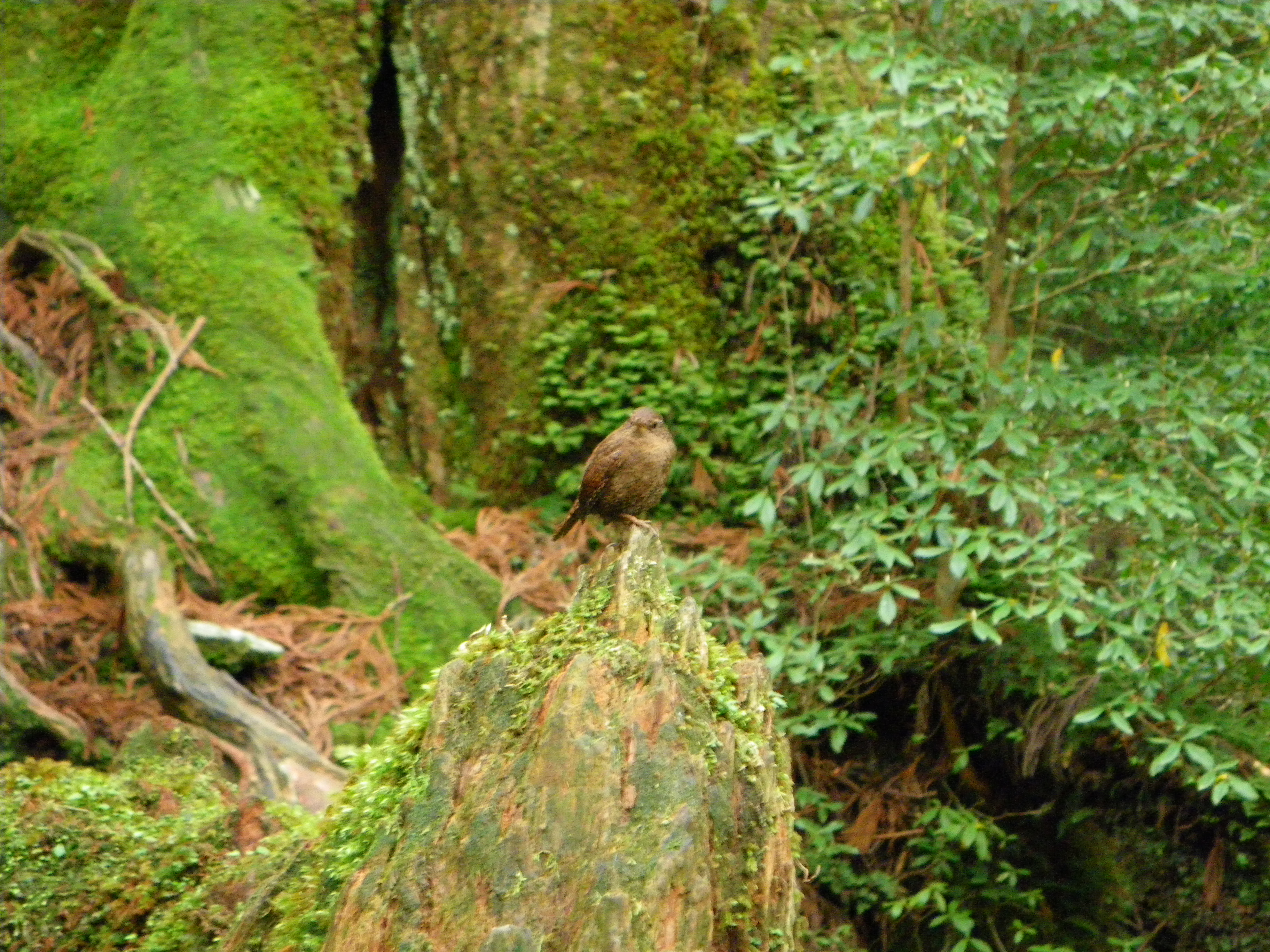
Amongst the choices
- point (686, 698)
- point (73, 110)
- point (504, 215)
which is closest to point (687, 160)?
point (504, 215)

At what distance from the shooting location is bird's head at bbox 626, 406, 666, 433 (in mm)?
3766

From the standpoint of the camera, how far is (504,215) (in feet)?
23.7

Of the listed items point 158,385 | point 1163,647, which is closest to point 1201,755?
point 1163,647

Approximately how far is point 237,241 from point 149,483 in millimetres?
1369

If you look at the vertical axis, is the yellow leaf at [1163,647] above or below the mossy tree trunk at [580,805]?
below

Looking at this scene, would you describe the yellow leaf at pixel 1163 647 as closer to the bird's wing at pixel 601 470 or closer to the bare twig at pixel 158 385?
the bird's wing at pixel 601 470

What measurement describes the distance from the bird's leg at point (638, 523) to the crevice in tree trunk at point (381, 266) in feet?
12.7

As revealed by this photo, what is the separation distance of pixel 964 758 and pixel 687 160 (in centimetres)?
364

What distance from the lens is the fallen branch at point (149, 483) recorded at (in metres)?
5.91

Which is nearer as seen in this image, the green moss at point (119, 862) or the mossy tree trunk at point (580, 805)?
the mossy tree trunk at point (580, 805)

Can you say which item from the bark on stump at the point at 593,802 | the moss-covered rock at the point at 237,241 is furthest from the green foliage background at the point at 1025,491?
the bark on stump at the point at 593,802

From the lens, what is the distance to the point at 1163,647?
4.65 metres

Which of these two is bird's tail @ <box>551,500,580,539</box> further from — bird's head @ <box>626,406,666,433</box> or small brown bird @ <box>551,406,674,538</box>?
bird's head @ <box>626,406,666,433</box>

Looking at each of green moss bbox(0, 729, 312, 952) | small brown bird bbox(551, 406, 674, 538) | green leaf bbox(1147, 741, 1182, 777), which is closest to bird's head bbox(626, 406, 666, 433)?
small brown bird bbox(551, 406, 674, 538)
